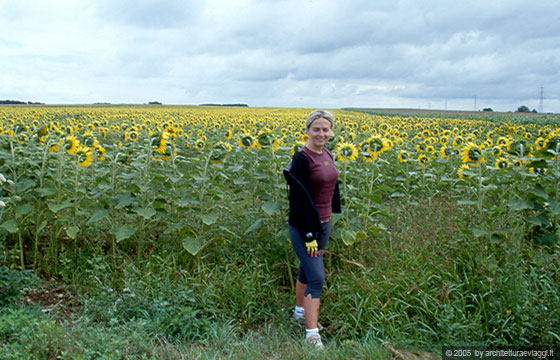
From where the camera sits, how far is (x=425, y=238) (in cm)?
492

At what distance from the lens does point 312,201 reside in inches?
136

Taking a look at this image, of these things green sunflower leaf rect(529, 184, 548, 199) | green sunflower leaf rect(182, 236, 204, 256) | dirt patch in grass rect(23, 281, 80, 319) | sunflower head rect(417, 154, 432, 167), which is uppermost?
sunflower head rect(417, 154, 432, 167)

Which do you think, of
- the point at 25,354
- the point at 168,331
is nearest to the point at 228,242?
the point at 168,331

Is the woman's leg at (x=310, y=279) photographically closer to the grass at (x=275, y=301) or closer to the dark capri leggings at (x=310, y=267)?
the dark capri leggings at (x=310, y=267)

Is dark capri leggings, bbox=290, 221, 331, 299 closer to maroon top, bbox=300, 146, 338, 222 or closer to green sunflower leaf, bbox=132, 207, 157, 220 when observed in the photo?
maroon top, bbox=300, 146, 338, 222

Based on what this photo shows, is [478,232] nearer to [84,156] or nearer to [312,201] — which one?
[312,201]

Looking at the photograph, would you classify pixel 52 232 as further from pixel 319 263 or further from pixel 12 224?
pixel 319 263

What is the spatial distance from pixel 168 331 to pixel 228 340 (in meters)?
0.51

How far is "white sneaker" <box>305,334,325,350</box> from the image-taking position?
11.1ft

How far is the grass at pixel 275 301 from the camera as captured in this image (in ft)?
10.8

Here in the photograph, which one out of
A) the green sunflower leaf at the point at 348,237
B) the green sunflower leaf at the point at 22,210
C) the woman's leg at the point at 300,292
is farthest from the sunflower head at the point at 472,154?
the green sunflower leaf at the point at 22,210

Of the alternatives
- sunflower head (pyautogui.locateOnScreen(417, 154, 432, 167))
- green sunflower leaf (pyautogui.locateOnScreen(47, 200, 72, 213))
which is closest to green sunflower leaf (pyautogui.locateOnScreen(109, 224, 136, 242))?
green sunflower leaf (pyautogui.locateOnScreen(47, 200, 72, 213))

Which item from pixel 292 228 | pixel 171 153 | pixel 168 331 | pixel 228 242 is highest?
pixel 171 153

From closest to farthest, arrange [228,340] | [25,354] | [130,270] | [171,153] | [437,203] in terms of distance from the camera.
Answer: [25,354], [228,340], [130,270], [171,153], [437,203]
